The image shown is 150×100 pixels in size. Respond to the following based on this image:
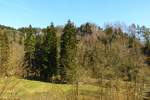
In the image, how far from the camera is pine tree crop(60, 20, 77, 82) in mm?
48250

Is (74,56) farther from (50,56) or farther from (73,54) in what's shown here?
(50,56)

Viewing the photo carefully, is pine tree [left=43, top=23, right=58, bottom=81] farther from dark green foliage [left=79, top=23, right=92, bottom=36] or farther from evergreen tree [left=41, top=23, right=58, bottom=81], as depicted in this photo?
dark green foliage [left=79, top=23, right=92, bottom=36]

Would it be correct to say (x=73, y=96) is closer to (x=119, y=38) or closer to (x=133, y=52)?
(x=133, y=52)

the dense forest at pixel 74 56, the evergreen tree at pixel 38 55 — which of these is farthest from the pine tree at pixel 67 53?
the evergreen tree at pixel 38 55

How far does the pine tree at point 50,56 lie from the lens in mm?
49844

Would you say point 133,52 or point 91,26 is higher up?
point 91,26

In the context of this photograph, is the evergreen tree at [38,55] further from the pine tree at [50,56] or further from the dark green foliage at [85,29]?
the dark green foliage at [85,29]

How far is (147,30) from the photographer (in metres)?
81.8

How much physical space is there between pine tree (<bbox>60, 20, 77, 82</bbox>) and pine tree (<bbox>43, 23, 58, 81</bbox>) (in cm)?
107

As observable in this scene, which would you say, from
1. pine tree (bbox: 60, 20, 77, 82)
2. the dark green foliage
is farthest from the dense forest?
the dark green foliage

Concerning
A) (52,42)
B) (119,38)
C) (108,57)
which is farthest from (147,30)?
(52,42)

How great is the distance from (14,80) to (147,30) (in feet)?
264

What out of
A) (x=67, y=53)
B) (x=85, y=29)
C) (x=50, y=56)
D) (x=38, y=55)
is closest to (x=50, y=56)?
(x=50, y=56)

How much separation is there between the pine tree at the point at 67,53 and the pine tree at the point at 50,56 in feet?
3.52
